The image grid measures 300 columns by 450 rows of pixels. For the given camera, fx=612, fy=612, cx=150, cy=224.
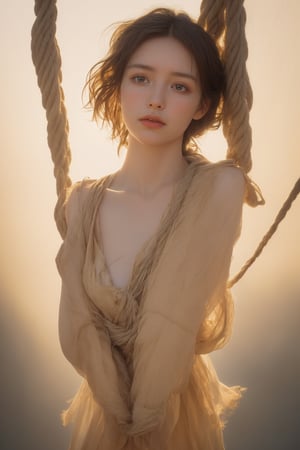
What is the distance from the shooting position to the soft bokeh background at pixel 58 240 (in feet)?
3.79

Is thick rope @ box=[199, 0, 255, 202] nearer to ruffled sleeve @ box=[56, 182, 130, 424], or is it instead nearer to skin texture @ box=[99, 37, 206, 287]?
skin texture @ box=[99, 37, 206, 287]

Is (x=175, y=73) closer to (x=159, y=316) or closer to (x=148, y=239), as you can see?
(x=148, y=239)

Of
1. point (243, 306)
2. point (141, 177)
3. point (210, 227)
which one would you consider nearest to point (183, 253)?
point (210, 227)

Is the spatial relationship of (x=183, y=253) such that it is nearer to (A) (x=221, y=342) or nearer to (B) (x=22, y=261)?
(A) (x=221, y=342)

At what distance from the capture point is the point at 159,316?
929 mm

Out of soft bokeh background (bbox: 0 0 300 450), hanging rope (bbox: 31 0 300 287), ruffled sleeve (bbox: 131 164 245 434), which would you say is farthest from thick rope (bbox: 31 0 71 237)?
ruffled sleeve (bbox: 131 164 245 434)

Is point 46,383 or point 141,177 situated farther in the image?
point 46,383

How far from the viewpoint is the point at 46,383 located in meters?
1.32

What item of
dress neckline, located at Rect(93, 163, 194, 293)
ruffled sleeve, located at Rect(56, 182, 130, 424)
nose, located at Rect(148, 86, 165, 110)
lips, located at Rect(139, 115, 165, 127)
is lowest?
ruffled sleeve, located at Rect(56, 182, 130, 424)

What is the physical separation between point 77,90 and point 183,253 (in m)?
0.42

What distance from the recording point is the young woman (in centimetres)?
93

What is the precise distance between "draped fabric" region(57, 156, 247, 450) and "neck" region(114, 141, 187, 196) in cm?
3

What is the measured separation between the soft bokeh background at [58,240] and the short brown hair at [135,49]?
51 millimetres

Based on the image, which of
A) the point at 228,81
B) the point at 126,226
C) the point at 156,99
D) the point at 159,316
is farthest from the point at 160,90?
the point at 159,316
